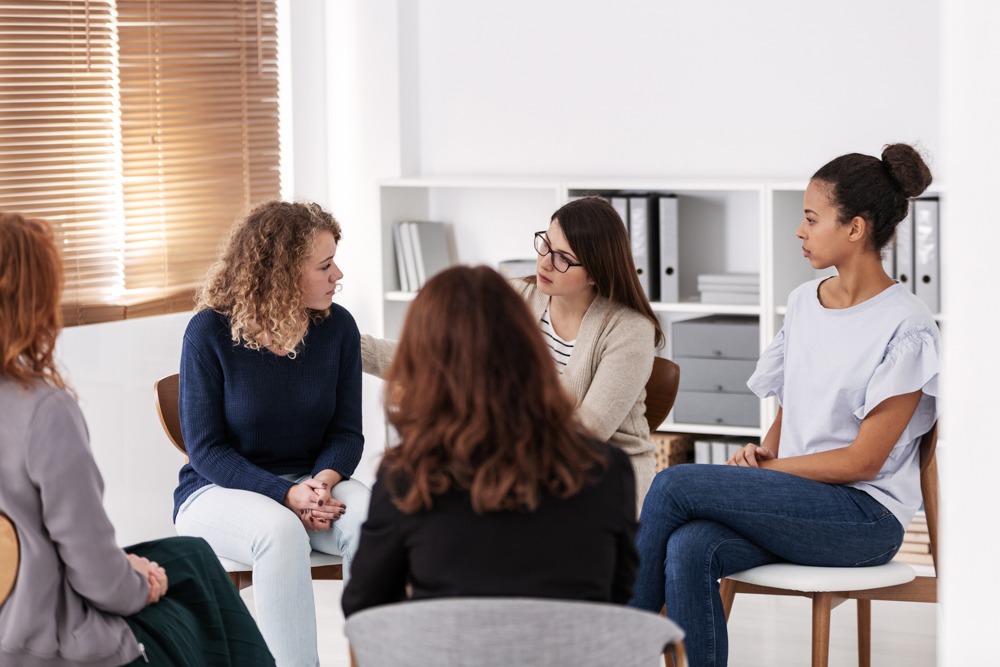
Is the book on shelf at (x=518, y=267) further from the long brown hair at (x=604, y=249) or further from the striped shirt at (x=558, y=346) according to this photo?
the long brown hair at (x=604, y=249)

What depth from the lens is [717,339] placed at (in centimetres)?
408

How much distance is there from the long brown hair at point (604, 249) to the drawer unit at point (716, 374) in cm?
139

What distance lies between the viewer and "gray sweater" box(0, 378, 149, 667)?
179 cm

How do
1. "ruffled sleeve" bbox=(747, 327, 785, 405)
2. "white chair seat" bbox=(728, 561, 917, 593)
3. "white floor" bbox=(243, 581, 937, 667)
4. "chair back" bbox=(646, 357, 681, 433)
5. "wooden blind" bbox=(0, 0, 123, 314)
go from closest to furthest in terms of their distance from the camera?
"white chair seat" bbox=(728, 561, 917, 593), "ruffled sleeve" bbox=(747, 327, 785, 405), "chair back" bbox=(646, 357, 681, 433), "white floor" bbox=(243, 581, 937, 667), "wooden blind" bbox=(0, 0, 123, 314)

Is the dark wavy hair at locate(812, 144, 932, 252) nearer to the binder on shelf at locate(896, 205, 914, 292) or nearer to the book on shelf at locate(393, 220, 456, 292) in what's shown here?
the binder on shelf at locate(896, 205, 914, 292)

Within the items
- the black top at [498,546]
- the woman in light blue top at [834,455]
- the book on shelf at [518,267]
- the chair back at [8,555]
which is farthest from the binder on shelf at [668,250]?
the chair back at [8,555]

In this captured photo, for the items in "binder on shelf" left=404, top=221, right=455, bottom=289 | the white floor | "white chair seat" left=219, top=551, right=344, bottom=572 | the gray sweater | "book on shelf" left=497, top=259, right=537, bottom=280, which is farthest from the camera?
"binder on shelf" left=404, top=221, right=455, bottom=289

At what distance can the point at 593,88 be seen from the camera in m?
4.45

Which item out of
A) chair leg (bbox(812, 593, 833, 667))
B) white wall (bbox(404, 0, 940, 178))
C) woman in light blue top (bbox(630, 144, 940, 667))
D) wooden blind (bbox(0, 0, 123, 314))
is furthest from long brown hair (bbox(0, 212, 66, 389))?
white wall (bbox(404, 0, 940, 178))

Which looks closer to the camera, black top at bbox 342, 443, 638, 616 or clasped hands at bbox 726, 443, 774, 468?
black top at bbox 342, 443, 638, 616

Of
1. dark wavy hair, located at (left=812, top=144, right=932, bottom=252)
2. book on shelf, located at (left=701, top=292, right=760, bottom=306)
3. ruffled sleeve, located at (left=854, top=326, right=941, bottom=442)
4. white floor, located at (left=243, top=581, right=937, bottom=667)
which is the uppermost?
dark wavy hair, located at (left=812, top=144, right=932, bottom=252)

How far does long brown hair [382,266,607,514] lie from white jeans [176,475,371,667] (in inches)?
37.6

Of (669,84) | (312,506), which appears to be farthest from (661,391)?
(669,84)

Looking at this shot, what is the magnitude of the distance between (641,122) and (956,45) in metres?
2.77
